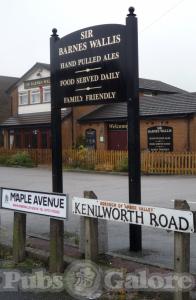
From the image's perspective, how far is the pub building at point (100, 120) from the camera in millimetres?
31312

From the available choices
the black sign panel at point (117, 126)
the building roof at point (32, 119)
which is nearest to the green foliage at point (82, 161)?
the black sign panel at point (117, 126)

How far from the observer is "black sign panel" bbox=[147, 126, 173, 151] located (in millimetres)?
31438

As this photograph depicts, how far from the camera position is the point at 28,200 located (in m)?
7.20

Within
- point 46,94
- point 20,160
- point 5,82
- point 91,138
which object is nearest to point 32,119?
point 46,94

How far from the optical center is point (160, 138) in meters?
32.0

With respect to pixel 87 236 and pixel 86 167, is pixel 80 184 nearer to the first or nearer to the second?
pixel 86 167

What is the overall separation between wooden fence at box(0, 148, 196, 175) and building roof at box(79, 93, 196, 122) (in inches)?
182

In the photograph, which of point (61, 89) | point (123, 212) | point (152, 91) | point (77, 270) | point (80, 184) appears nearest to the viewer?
point (123, 212)

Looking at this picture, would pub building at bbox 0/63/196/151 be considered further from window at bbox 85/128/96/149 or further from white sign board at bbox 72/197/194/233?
white sign board at bbox 72/197/194/233

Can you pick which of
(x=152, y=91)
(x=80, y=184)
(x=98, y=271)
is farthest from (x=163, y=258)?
(x=152, y=91)

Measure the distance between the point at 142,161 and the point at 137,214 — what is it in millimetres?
21371

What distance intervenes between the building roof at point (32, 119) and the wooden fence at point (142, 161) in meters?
7.58

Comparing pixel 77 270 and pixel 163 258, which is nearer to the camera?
pixel 77 270

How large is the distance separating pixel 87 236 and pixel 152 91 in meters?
36.8
